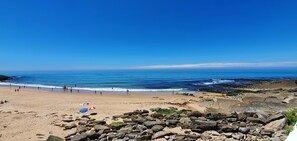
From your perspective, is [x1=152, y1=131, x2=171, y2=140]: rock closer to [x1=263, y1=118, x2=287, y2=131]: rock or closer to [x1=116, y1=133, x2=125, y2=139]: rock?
[x1=116, y1=133, x2=125, y2=139]: rock

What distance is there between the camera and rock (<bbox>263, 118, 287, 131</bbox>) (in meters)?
10.4

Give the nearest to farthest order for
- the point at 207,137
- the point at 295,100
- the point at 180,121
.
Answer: the point at 207,137
the point at 180,121
the point at 295,100

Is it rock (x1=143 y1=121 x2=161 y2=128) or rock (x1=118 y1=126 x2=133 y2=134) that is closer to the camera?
rock (x1=118 y1=126 x2=133 y2=134)

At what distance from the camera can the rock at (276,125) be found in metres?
10.4

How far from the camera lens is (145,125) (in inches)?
466

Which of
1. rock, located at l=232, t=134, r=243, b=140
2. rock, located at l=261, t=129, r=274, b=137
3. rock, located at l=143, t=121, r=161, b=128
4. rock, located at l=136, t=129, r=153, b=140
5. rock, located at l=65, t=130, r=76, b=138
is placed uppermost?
rock, located at l=143, t=121, r=161, b=128

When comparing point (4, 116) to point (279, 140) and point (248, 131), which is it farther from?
point (279, 140)

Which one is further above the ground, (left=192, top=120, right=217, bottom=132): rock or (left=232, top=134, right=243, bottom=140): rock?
(left=192, top=120, right=217, bottom=132): rock

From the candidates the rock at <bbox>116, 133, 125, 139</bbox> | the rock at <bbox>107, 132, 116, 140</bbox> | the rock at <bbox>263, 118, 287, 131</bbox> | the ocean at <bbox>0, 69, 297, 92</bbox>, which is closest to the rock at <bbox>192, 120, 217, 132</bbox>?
the rock at <bbox>263, 118, 287, 131</bbox>

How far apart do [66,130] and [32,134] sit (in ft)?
5.79

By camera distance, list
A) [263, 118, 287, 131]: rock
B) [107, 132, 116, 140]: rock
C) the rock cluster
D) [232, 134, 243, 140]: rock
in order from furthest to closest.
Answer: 1. [263, 118, 287, 131]: rock
2. [107, 132, 116, 140]: rock
3. the rock cluster
4. [232, 134, 243, 140]: rock

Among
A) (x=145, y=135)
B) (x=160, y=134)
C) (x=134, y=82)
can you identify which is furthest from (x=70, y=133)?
(x=134, y=82)

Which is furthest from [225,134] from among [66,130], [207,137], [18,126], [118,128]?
[18,126]

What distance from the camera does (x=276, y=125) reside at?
1081 centimetres
